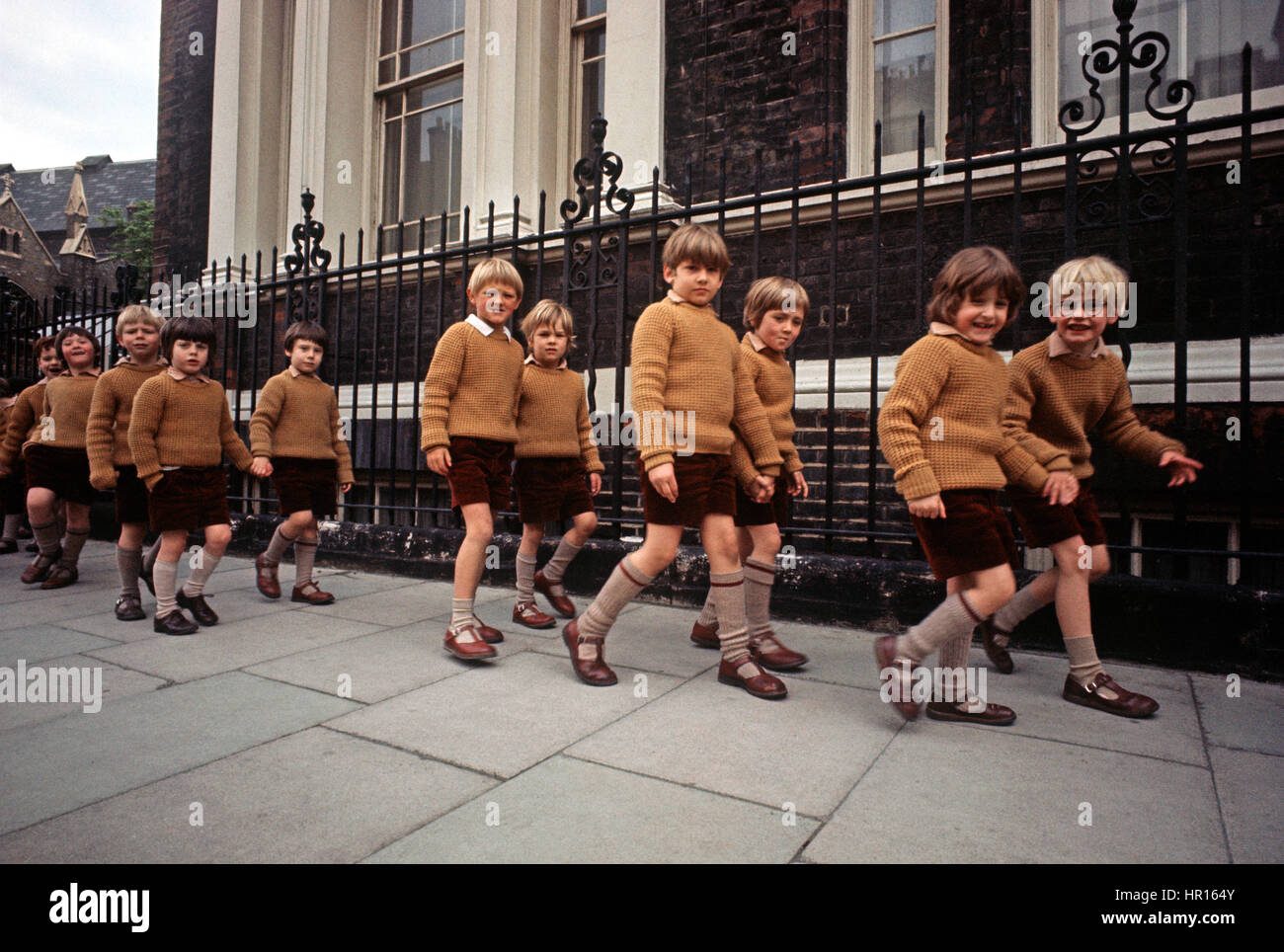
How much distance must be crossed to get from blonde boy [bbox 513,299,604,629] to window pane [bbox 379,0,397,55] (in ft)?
22.7

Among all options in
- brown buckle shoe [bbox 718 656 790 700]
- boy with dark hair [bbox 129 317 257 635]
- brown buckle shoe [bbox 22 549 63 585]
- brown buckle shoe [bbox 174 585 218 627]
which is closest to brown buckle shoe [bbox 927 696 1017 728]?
brown buckle shoe [bbox 718 656 790 700]

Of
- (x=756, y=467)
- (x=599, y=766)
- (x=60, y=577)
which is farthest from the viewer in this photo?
(x=60, y=577)

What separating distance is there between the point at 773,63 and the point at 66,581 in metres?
6.56

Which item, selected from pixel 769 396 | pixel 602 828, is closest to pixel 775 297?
pixel 769 396

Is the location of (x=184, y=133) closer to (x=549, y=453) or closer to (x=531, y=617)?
(x=549, y=453)

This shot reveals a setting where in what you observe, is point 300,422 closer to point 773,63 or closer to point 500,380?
point 500,380

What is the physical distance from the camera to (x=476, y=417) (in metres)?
3.50

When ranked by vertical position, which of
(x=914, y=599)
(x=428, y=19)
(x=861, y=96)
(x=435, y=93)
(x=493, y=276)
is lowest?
(x=914, y=599)

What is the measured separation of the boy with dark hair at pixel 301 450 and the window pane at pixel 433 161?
451cm

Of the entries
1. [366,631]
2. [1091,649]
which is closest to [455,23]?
[366,631]

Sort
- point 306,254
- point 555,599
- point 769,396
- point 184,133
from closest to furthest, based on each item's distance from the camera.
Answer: point 769,396 → point 555,599 → point 306,254 → point 184,133

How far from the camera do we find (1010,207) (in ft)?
17.7

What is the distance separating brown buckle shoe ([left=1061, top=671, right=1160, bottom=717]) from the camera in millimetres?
2576

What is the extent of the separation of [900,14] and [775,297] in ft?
15.3
